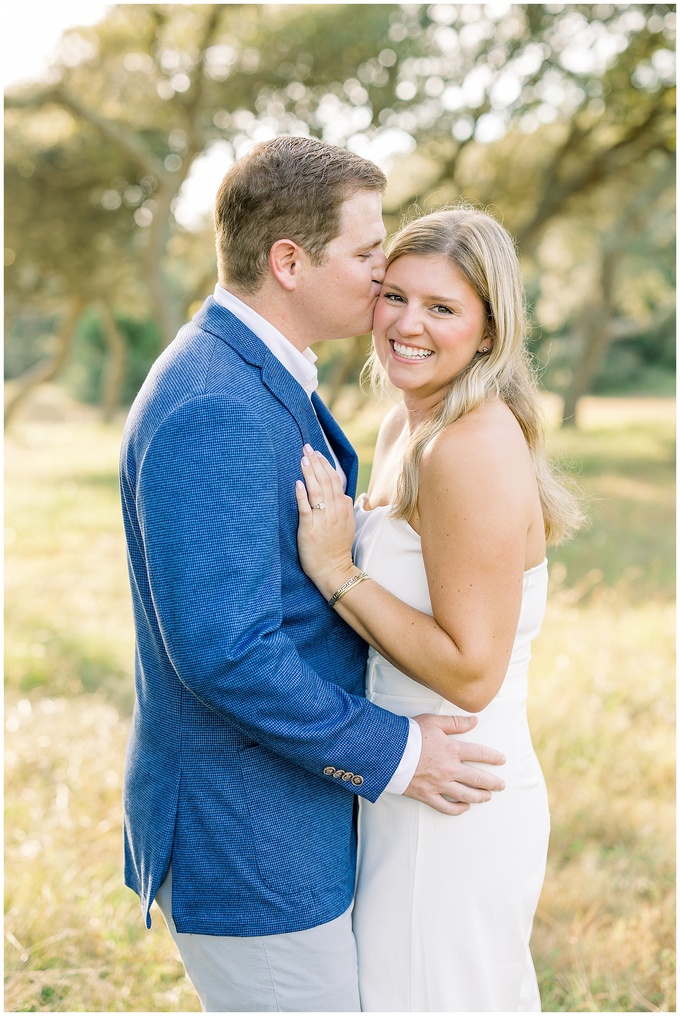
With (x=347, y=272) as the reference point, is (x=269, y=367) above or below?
below

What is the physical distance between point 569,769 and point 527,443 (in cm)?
296

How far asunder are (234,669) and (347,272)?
3.37ft

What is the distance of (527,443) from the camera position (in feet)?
8.06

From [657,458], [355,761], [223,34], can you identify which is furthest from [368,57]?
[355,761]

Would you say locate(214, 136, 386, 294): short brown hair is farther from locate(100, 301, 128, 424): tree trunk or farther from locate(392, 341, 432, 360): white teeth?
locate(100, 301, 128, 424): tree trunk

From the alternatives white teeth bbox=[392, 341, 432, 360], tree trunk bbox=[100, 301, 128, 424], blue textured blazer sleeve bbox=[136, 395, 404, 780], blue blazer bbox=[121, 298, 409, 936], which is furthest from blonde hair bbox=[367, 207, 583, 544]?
tree trunk bbox=[100, 301, 128, 424]

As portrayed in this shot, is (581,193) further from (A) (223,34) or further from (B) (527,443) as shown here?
(B) (527,443)

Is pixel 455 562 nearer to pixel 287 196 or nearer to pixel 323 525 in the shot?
pixel 323 525

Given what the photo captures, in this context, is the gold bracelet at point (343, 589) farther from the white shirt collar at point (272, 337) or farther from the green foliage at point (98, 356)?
the green foliage at point (98, 356)

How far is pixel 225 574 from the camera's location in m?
1.86

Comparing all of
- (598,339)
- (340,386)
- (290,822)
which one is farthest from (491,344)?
(598,339)

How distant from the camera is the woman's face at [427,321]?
7.88ft

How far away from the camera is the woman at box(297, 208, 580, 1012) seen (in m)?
2.19

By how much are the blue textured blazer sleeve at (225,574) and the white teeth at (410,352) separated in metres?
0.65
